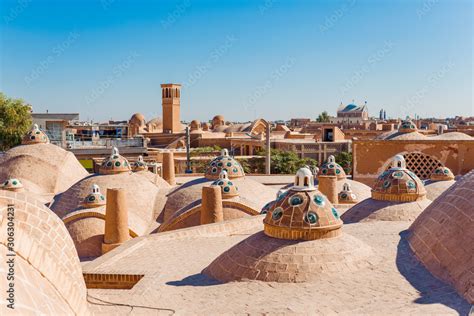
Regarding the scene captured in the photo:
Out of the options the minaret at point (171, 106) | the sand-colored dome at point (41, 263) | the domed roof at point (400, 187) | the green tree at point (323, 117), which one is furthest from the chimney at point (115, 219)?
the green tree at point (323, 117)

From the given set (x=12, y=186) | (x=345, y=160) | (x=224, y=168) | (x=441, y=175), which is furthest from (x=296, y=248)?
(x=345, y=160)

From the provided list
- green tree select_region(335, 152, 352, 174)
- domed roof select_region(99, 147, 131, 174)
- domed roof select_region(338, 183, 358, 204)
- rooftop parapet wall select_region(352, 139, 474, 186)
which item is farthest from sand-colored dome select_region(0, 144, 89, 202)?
green tree select_region(335, 152, 352, 174)

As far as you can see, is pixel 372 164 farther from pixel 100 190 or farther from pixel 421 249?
pixel 421 249

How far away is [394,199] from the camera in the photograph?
11.9 m

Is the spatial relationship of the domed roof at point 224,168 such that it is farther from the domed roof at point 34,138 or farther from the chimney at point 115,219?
the domed roof at point 34,138

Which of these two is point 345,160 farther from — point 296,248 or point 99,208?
point 296,248

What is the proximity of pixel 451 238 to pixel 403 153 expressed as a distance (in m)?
14.4

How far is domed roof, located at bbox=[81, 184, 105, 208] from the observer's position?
14547mm

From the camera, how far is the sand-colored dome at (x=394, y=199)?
1153 centimetres

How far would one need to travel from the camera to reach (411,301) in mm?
6383

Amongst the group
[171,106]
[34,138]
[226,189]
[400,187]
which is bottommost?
[226,189]

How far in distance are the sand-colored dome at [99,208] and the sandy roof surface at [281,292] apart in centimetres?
488

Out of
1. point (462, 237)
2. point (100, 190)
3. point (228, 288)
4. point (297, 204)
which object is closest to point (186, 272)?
point (228, 288)

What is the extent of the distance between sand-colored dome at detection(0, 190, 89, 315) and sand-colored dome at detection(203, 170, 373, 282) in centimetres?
300
